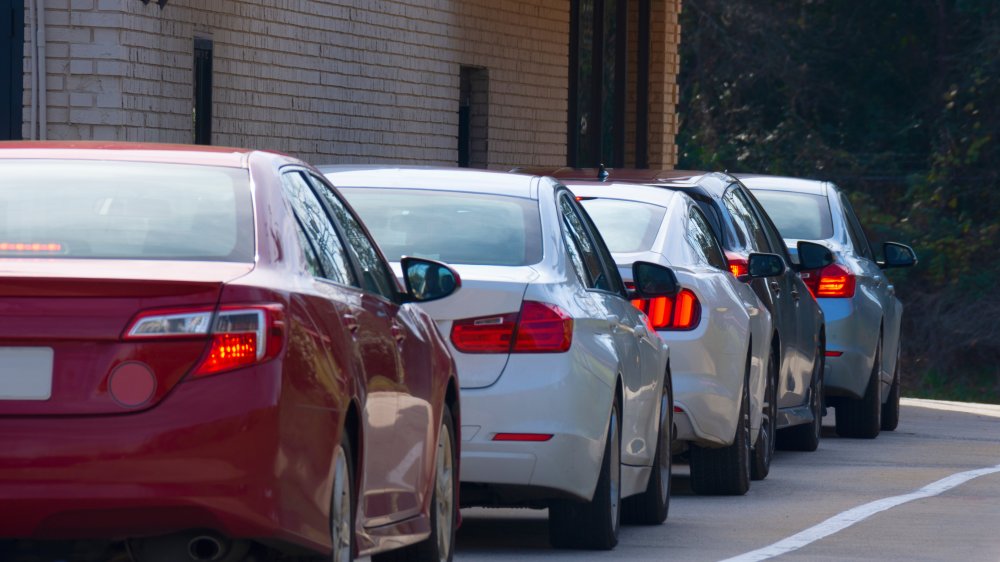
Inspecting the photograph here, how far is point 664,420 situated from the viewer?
10609mm

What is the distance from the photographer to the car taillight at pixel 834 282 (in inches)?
632

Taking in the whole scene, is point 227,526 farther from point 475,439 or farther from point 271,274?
point 475,439

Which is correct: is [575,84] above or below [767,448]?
above

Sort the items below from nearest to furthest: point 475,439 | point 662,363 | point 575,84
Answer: point 475,439
point 662,363
point 575,84

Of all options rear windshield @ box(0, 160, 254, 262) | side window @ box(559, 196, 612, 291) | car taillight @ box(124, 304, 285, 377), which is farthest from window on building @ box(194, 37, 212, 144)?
car taillight @ box(124, 304, 285, 377)

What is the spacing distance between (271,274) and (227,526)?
0.68 m

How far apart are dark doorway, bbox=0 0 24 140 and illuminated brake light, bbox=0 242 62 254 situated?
8520mm

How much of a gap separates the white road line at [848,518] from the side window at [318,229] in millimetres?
2938

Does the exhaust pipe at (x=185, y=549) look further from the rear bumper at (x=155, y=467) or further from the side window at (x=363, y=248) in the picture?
the side window at (x=363, y=248)

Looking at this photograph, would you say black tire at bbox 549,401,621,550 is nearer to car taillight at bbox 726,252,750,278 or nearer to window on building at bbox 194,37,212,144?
car taillight at bbox 726,252,750,278

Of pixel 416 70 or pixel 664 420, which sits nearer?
pixel 664 420

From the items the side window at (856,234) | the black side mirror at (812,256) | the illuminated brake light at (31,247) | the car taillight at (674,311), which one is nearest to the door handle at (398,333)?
the illuminated brake light at (31,247)

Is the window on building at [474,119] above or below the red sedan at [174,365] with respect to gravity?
above

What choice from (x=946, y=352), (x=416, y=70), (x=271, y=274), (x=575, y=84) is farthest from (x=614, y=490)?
(x=946, y=352)
